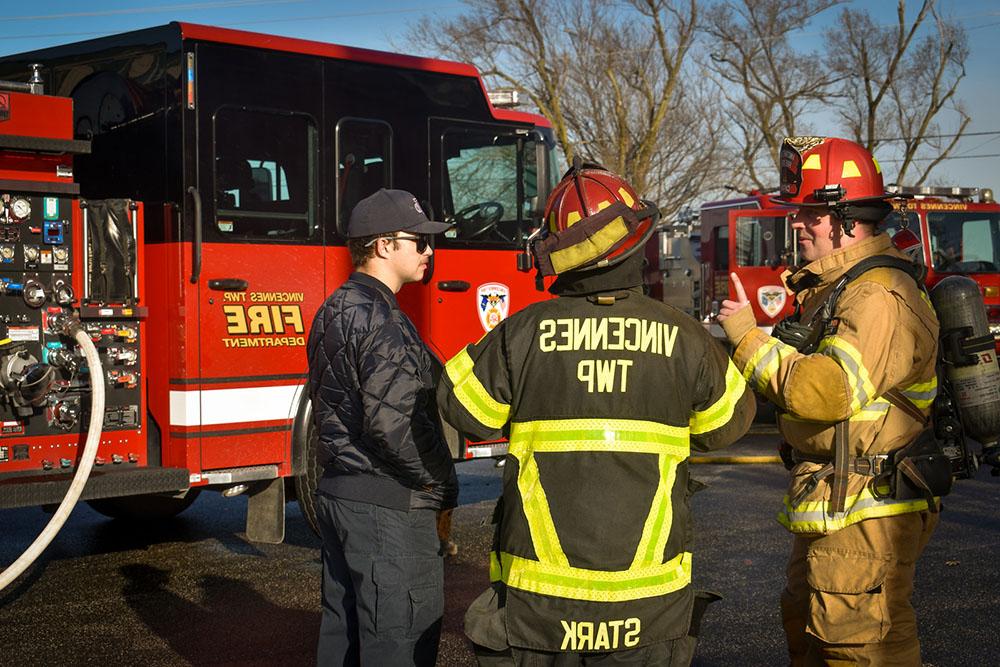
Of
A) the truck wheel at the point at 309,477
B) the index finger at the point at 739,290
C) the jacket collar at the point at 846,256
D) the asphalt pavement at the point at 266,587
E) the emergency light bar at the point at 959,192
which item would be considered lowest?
the asphalt pavement at the point at 266,587

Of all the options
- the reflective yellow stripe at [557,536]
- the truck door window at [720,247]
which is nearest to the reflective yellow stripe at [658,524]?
the reflective yellow stripe at [557,536]

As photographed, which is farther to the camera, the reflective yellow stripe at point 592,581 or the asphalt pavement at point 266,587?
the asphalt pavement at point 266,587

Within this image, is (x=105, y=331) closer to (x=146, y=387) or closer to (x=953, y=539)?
(x=146, y=387)

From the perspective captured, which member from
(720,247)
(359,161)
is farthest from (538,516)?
(720,247)

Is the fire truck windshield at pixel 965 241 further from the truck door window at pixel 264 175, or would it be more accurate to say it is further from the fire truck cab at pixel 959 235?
the truck door window at pixel 264 175

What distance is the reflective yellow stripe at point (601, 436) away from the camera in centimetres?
258

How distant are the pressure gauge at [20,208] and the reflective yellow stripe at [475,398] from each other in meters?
4.03

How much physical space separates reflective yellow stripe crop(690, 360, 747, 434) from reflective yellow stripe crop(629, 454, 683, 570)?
14 cm

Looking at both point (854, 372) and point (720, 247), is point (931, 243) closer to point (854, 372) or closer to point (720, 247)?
point (720, 247)

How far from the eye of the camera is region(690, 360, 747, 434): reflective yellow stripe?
2.70 meters

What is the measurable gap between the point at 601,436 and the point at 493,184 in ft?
18.3

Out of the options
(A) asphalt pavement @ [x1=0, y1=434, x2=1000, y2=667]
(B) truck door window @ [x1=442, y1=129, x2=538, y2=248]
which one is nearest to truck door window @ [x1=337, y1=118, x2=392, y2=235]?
(B) truck door window @ [x1=442, y1=129, x2=538, y2=248]

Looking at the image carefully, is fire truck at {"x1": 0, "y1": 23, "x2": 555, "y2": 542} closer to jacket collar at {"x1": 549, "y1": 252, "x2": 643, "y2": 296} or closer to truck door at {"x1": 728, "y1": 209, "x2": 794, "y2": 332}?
jacket collar at {"x1": 549, "y1": 252, "x2": 643, "y2": 296}

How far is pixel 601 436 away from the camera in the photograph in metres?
2.58
